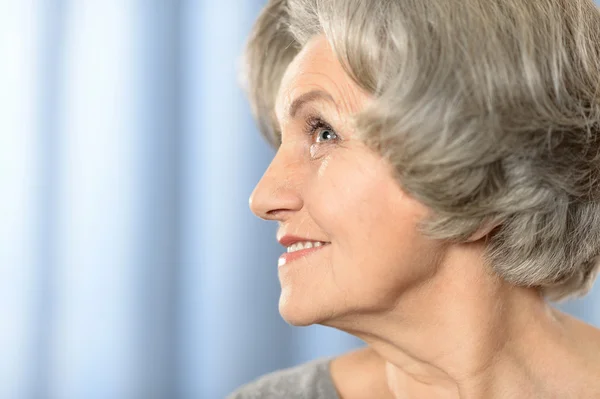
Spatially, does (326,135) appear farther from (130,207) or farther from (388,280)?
(130,207)

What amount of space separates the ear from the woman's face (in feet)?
0.15

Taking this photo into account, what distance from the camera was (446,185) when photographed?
89cm

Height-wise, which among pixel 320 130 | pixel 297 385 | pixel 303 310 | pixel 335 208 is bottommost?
pixel 297 385

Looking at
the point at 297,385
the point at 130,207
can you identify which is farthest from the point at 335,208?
the point at 130,207

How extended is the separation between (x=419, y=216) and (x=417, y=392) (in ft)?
1.01

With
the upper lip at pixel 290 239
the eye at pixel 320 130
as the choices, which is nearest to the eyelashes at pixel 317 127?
the eye at pixel 320 130

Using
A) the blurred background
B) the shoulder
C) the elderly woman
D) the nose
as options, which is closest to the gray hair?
the elderly woman

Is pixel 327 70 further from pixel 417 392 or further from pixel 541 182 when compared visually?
pixel 417 392

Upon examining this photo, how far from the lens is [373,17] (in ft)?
2.93

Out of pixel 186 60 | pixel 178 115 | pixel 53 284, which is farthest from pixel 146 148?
pixel 53 284

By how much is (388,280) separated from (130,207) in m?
0.96

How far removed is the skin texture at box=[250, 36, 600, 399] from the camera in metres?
0.92

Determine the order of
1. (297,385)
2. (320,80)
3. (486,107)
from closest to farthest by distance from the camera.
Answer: (486,107), (320,80), (297,385)

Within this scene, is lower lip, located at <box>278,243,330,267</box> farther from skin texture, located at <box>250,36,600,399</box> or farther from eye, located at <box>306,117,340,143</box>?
eye, located at <box>306,117,340,143</box>
